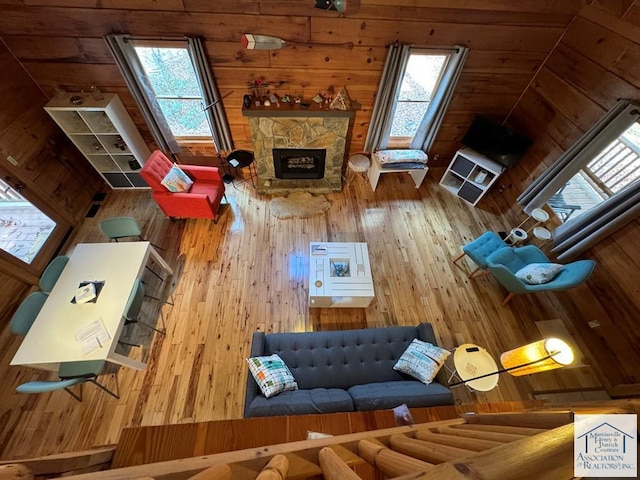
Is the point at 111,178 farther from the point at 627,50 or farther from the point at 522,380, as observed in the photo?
the point at 627,50

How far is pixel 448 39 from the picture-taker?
320 cm

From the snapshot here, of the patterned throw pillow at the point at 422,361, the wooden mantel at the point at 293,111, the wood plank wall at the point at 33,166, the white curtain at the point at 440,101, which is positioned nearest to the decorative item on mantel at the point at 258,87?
the wooden mantel at the point at 293,111

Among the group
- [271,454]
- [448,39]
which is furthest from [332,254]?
[448,39]

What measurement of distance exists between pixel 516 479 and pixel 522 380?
9.50 feet

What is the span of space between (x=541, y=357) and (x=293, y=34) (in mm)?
3742

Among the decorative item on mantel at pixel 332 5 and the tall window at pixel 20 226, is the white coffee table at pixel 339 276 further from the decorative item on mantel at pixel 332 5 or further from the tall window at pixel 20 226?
the tall window at pixel 20 226

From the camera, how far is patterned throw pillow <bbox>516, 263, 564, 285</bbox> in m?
2.84

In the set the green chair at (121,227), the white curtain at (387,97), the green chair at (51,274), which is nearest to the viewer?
the green chair at (51,274)

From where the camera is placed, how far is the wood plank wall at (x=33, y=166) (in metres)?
2.95

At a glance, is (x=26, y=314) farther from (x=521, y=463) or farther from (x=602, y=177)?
(x=602, y=177)

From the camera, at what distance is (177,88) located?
355cm

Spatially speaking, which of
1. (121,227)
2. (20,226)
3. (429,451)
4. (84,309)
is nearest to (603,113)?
(429,451)

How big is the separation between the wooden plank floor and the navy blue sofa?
0.50m

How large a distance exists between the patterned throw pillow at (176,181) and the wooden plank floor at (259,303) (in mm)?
563
